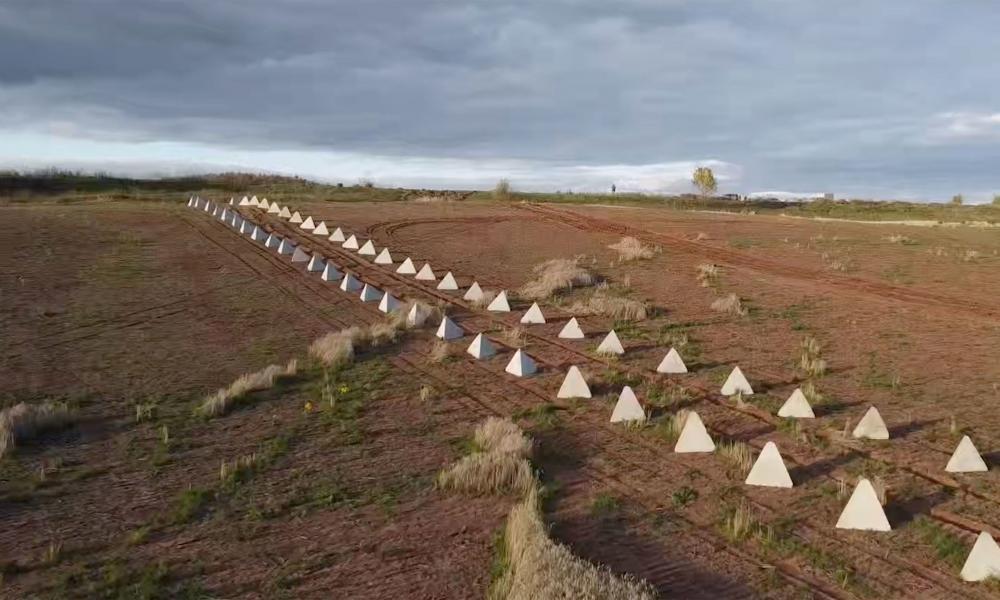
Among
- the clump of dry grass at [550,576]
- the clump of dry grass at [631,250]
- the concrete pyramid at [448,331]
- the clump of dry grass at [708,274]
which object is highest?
the clump of dry grass at [631,250]

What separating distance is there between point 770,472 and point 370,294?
1437 centimetres

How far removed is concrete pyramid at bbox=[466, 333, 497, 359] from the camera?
16266mm

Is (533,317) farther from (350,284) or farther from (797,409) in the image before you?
(797,409)

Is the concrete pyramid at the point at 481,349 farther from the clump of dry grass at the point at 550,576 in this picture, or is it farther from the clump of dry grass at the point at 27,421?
the clump of dry grass at the point at 550,576

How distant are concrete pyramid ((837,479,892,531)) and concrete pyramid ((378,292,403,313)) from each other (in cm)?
1348

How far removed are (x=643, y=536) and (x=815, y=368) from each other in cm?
796

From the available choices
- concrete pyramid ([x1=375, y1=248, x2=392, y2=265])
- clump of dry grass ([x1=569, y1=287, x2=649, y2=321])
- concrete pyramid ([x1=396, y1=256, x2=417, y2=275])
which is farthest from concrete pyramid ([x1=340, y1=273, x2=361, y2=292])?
clump of dry grass ([x1=569, y1=287, x2=649, y2=321])

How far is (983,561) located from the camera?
295 inches

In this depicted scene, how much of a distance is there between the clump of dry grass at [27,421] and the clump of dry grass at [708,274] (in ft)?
58.7

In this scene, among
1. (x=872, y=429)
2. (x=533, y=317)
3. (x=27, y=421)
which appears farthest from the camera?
(x=533, y=317)

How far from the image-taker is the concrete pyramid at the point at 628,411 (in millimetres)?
12188

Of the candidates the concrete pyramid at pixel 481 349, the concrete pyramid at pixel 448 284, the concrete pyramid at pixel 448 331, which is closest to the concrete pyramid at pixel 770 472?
the concrete pyramid at pixel 481 349

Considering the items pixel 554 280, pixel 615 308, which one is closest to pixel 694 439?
pixel 615 308

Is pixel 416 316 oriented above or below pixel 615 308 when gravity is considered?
below
